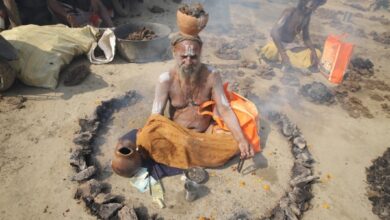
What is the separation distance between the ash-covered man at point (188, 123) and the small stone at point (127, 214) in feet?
3.16

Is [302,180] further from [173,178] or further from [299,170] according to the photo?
[173,178]

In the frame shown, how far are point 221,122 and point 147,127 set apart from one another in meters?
1.14

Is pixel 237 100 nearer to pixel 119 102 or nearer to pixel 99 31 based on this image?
pixel 119 102

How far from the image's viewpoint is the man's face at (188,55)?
4191 mm

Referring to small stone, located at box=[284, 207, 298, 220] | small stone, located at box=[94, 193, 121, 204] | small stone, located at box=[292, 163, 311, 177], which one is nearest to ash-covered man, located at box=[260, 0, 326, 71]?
small stone, located at box=[292, 163, 311, 177]

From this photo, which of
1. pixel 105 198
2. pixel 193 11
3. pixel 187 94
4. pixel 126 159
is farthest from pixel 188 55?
pixel 105 198

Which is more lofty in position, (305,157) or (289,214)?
(289,214)

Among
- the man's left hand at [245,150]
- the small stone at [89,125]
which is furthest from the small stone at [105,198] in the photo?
the man's left hand at [245,150]

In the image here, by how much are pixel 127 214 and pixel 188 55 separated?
2.18 m

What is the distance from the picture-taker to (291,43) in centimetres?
866

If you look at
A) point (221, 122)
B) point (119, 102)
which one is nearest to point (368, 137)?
point (221, 122)

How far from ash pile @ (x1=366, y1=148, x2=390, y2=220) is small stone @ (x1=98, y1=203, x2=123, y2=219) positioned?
11.5 feet

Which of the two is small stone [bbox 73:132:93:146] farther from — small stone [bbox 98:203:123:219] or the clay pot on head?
small stone [bbox 98:203:123:219]

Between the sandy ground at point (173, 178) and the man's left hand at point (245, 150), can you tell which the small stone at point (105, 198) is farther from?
the man's left hand at point (245, 150)
